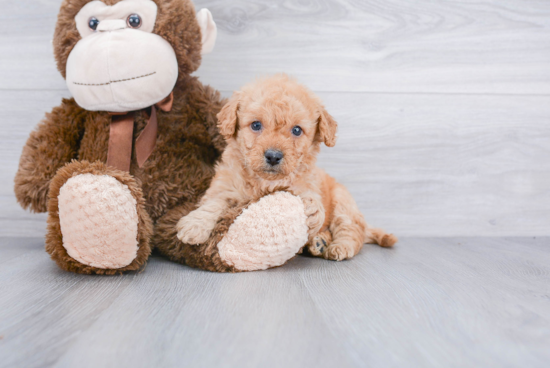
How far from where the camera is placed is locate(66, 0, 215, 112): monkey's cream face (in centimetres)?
108

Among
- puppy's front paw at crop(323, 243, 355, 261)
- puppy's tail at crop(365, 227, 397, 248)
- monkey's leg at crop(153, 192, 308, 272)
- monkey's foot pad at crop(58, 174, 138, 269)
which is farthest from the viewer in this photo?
puppy's tail at crop(365, 227, 397, 248)

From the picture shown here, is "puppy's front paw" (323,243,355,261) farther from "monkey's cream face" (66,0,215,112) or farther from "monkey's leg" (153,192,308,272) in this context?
"monkey's cream face" (66,0,215,112)

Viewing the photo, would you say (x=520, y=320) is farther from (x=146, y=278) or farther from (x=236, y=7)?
(x=236, y=7)

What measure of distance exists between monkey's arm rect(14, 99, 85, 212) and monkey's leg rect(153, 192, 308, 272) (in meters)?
0.52

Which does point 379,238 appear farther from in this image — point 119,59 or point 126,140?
point 119,59

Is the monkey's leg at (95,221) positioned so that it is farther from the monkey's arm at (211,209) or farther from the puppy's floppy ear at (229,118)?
the puppy's floppy ear at (229,118)

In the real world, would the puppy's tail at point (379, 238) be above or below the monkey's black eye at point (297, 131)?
below

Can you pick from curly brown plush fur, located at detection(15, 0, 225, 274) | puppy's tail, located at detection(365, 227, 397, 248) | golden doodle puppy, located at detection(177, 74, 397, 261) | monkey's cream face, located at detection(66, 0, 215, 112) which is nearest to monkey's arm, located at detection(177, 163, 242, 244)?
golden doodle puppy, located at detection(177, 74, 397, 261)

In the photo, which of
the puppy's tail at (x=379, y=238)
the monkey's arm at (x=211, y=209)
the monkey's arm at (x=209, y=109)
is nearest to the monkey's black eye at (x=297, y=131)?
the monkey's arm at (x=211, y=209)

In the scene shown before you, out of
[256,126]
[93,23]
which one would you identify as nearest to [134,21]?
[93,23]

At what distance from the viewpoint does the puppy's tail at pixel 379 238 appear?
1.48 m

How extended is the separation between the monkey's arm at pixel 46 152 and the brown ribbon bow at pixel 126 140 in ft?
0.55

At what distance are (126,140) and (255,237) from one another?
53cm

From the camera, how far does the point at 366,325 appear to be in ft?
2.50
